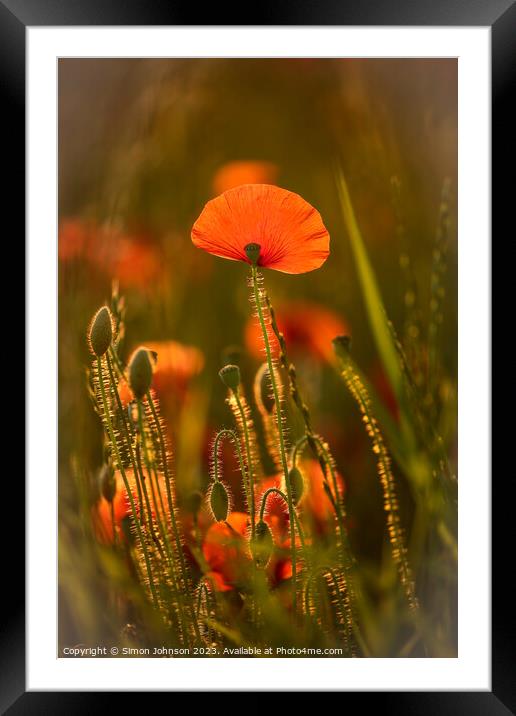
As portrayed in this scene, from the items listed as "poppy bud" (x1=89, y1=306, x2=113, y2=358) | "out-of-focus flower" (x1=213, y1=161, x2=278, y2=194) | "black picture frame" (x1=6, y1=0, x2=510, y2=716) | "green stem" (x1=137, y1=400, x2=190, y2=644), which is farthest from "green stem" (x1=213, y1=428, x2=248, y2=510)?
"out-of-focus flower" (x1=213, y1=161, x2=278, y2=194)

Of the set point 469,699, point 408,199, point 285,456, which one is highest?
point 408,199

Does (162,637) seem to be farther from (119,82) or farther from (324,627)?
(119,82)

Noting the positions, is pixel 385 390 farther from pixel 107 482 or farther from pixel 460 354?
pixel 107 482

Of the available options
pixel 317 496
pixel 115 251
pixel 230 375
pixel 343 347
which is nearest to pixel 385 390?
pixel 343 347

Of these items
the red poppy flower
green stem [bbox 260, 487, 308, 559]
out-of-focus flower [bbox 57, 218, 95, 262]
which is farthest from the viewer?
out-of-focus flower [bbox 57, 218, 95, 262]

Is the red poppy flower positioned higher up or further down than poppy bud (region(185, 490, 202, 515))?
higher up

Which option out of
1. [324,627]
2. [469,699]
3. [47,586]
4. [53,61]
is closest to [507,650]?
[469,699]

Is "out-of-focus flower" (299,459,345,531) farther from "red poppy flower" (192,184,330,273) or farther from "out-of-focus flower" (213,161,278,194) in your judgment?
"out-of-focus flower" (213,161,278,194)
